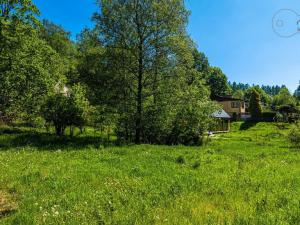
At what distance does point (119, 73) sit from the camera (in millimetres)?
27609

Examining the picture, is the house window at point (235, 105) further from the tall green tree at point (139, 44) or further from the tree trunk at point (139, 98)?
the tree trunk at point (139, 98)

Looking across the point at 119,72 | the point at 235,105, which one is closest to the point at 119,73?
the point at 119,72

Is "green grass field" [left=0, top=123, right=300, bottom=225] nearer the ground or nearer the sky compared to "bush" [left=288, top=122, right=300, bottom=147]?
nearer the ground

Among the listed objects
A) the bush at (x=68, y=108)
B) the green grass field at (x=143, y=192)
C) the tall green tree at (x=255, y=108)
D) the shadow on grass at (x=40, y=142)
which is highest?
the tall green tree at (x=255, y=108)

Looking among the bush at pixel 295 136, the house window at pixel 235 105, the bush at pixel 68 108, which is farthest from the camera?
the house window at pixel 235 105

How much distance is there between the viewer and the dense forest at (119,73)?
2630 cm

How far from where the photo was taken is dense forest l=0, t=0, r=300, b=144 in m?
Result: 26.3

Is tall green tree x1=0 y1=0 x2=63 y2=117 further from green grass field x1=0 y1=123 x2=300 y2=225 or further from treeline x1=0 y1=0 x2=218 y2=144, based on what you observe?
green grass field x1=0 y1=123 x2=300 y2=225

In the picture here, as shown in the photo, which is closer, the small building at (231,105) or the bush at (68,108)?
the bush at (68,108)

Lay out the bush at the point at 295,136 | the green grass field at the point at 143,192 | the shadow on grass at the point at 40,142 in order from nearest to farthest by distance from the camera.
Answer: the green grass field at the point at 143,192, the shadow on grass at the point at 40,142, the bush at the point at 295,136

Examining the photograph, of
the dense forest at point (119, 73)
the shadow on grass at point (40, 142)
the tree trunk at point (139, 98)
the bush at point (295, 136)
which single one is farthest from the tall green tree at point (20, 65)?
the bush at point (295, 136)

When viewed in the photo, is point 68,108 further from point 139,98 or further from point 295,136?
point 295,136

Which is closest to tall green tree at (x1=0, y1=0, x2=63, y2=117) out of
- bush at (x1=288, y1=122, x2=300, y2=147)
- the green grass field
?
the green grass field

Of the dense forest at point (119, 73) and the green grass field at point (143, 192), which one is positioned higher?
the dense forest at point (119, 73)
